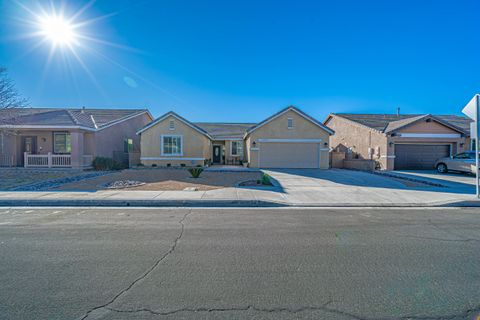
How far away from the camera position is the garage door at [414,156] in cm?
2020

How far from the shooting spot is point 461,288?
3.12m

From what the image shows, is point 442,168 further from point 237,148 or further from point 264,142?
point 237,148

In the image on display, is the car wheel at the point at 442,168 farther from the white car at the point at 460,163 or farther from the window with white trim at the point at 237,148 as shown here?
the window with white trim at the point at 237,148

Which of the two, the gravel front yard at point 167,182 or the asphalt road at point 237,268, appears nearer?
the asphalt road at point 237,268

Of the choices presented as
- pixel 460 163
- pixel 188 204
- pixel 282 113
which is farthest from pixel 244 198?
pixel 460 163

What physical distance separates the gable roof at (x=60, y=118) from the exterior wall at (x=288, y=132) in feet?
43.8

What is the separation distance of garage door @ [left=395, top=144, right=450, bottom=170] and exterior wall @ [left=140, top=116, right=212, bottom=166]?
58.1ft

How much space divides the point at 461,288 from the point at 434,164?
2216 centimetres

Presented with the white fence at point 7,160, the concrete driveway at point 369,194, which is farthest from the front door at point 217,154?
the white fence at point 7,160

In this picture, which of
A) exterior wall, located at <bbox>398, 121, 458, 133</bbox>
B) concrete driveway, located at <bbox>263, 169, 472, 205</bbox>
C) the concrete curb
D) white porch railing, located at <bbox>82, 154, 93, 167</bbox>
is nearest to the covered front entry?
white porch railing, located at <bbox>82, 154, 93, 167</bbox>

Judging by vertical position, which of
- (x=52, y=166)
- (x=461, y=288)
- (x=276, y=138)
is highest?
(x=276, y=138)

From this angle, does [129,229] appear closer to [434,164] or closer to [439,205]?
[439,205]

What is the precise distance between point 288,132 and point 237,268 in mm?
17677

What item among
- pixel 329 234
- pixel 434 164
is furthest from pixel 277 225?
pixel 434 164
